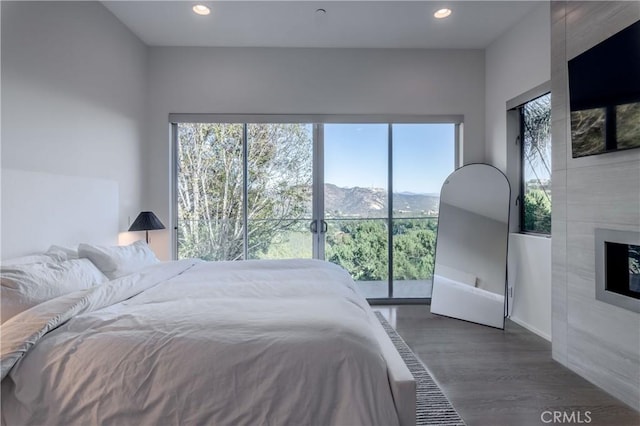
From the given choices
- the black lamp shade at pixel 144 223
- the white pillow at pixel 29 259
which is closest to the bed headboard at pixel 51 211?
the white pillow at pixel 29 259

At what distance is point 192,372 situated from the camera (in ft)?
3.73

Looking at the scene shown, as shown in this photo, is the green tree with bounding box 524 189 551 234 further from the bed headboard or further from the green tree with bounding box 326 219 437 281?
the bed headboard

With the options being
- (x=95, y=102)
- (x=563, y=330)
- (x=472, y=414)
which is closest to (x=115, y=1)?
(x=95, y=102)

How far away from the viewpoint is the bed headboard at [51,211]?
1.84 meters

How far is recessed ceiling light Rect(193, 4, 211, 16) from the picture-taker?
2.87 m

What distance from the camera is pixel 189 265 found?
8.34 feet

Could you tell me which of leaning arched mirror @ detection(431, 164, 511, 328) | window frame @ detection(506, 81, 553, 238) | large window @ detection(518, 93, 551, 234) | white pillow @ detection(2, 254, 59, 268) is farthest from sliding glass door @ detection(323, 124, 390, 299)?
white pillow @ detection(2, 254, 59, 268)

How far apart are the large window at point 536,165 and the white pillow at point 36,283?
374cm

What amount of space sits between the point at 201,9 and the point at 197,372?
315 centimetres

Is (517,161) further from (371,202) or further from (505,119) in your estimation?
(371,202)

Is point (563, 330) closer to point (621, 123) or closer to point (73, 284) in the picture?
point (621, 123)

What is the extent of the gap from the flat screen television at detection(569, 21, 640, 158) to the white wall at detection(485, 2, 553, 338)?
2.71 ft

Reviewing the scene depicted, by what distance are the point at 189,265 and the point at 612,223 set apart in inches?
118

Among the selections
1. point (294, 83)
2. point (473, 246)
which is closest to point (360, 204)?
point (473, 246)
